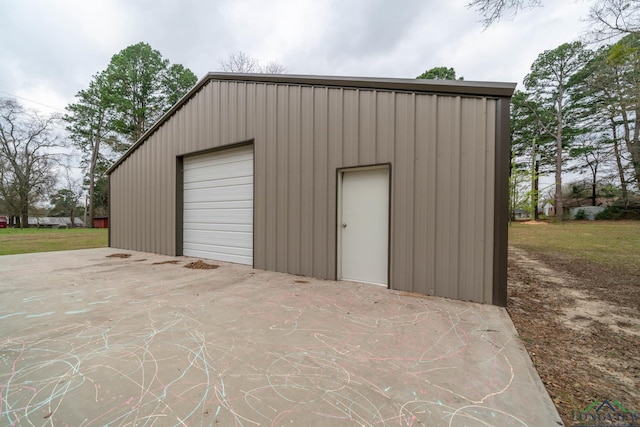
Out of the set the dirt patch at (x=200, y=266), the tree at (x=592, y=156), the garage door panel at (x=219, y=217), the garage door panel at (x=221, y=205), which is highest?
the tree at (x=592, y=156)

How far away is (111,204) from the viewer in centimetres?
873

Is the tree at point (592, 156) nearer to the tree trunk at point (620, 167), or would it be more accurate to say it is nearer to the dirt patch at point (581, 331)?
the tree trunk at point (620, 167)

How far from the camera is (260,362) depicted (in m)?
1.81

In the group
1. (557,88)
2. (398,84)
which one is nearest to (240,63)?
(398,84)

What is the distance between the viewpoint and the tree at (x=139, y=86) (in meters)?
19.0

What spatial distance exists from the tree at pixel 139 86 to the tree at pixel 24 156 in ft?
20.3

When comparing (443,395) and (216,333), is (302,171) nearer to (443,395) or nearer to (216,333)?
(216,333)

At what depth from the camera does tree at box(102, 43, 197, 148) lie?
18953mm

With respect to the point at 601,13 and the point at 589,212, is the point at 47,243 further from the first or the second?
the point at 589,212

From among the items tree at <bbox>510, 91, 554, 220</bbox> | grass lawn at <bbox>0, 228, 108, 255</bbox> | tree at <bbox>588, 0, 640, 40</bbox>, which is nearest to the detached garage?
tree at <bbox>588, 0, 640, 40</bbox>

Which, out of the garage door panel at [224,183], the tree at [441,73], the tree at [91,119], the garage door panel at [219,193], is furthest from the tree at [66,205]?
the tree at [441,73]

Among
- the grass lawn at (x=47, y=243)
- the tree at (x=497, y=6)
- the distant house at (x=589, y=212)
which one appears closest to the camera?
the tree at (x=497, y=6)

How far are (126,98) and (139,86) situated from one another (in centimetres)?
141

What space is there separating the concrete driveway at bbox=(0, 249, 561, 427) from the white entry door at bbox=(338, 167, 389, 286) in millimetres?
733
